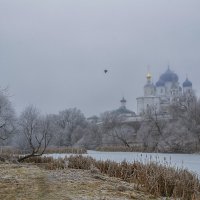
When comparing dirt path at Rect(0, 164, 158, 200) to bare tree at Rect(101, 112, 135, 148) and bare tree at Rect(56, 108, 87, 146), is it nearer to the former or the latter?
bare tree at Rect(101, 112, 135, 148)

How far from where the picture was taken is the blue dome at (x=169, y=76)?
12400cm

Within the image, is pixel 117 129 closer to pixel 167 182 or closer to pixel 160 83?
pixel 167 182

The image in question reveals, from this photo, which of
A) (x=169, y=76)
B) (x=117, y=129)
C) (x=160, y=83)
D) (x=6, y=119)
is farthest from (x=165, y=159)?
(x=160, y=83)

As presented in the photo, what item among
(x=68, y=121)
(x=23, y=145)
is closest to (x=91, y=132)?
(x=68, y=121)

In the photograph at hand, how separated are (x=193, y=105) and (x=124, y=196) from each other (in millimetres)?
41348

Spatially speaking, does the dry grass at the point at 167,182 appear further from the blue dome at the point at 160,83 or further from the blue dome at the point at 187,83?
the blue dome at the point at 160,83

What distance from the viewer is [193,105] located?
48.4 metres

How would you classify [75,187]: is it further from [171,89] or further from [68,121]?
[171,89]

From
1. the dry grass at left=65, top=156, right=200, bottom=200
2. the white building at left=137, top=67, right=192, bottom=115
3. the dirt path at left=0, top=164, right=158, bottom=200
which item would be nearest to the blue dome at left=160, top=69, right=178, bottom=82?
the white building at left=137, top=67, right=192, bottom=115

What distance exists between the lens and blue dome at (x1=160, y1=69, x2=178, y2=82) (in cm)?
12400

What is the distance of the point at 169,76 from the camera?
408ft

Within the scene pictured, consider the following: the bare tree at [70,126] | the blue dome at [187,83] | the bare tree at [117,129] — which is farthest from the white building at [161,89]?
the bare tree at [117,129]

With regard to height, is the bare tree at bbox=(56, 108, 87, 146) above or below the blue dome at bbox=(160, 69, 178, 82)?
below

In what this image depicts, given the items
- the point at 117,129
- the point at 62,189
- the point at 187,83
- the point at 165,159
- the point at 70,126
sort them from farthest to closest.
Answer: the point at 187,83, the point at 70,126, the point at 117,129, the point at 165,159, the point at 62,189
